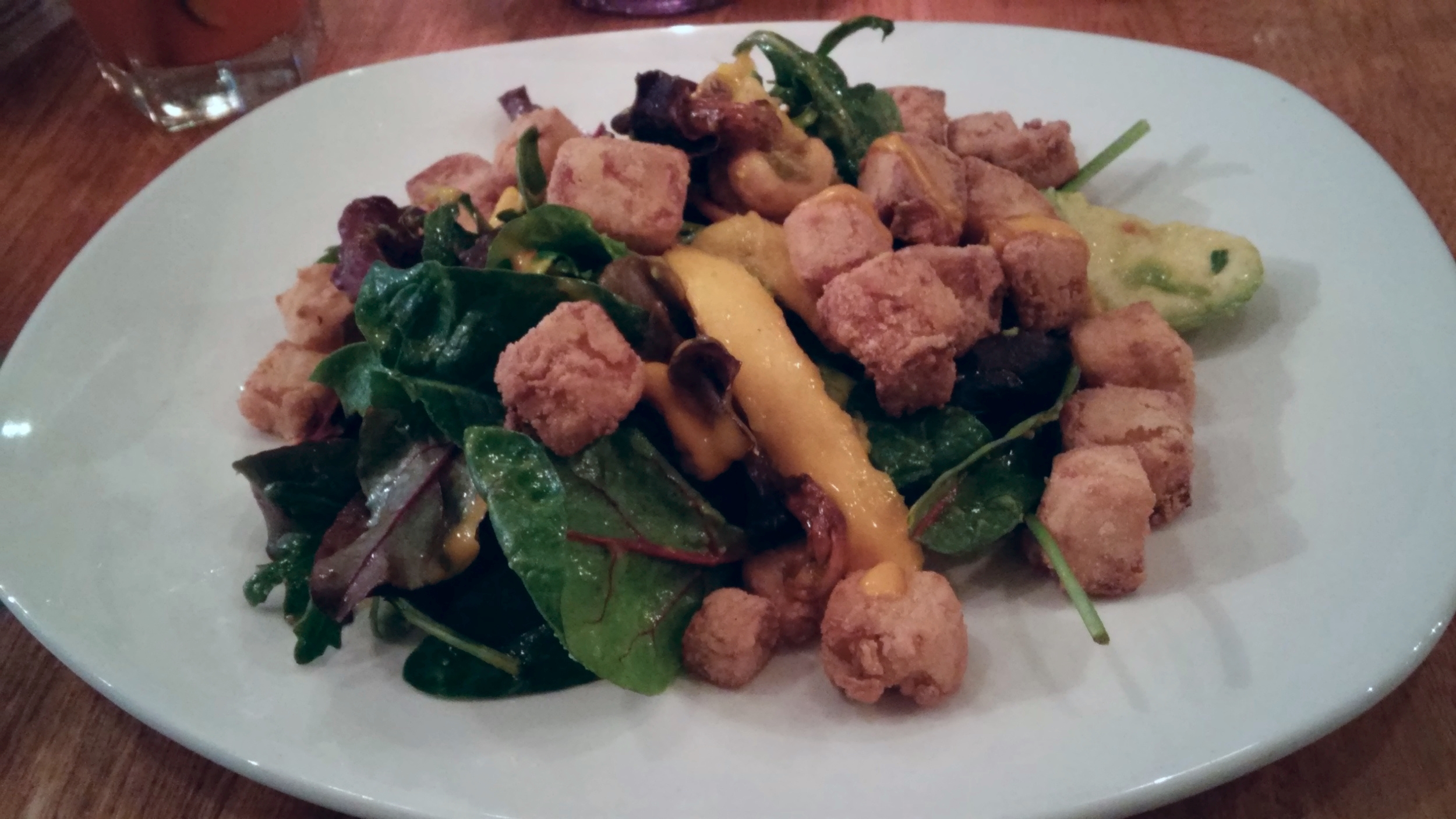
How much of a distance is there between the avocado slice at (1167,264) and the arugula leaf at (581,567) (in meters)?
0.88

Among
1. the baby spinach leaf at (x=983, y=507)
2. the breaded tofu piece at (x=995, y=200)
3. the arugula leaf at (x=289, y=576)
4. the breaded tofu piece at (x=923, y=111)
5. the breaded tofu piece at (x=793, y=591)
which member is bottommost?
the arugula leaf at (x=289, y=576)

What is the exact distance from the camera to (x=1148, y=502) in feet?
4.06

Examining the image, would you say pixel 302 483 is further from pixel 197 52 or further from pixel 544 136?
pixel 197 52

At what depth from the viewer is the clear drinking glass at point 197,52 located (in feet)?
7.43

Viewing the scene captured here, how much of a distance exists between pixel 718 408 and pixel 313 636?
1.88ft

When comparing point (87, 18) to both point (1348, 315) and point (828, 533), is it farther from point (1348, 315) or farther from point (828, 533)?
point (1348, 315)

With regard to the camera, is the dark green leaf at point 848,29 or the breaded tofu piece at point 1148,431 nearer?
the breaded tofu piece at point 1148,431


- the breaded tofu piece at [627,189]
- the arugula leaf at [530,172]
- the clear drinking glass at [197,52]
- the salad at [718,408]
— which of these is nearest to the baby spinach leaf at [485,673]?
the salad at [718,408]

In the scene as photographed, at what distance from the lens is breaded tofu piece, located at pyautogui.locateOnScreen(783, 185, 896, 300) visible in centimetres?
143

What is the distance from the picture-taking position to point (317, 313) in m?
1.64

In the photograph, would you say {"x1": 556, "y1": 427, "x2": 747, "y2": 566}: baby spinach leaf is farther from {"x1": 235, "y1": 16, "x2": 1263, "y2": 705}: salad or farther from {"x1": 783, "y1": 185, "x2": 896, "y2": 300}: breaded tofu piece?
{"x1": 783, "y1": 185, "x2": 896, "y2": 300}: breaded tofu piece

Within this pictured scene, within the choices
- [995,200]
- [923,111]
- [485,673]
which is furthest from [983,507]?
[923,111]

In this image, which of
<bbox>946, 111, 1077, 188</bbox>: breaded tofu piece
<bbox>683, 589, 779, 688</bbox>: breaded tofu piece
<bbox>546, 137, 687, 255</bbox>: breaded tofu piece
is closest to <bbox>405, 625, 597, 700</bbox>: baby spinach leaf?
Result: <bbox>683, 589, 779, 688</bbox>: breaded tofu piece

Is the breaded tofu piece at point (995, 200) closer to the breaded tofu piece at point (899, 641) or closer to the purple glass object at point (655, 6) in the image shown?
the breaded tofu piece at point (899, 641)
